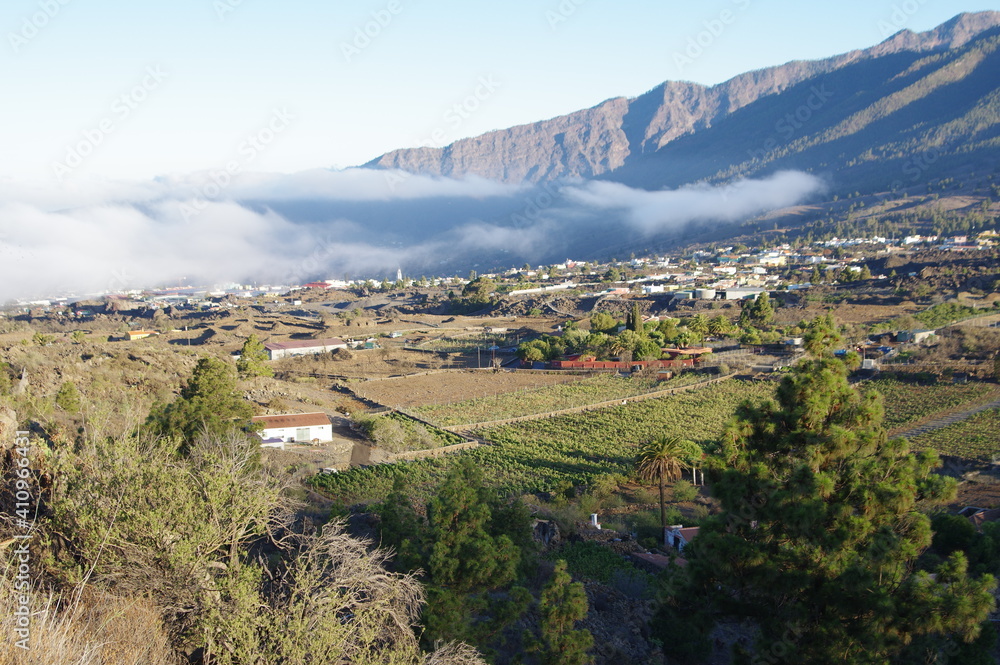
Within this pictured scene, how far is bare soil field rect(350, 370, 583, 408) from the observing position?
119ft

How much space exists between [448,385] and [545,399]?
23.3 ft

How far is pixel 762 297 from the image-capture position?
177 ft

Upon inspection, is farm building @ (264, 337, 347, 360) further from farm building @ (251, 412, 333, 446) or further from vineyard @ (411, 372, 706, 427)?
farm building @ (251, 412, 333, 446)

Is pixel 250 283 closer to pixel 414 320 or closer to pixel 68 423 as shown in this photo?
pixel 414 320

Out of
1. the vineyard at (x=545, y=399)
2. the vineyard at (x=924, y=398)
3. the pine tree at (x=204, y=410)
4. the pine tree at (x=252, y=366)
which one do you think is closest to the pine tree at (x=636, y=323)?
the vineyard at (x=545, y=399)

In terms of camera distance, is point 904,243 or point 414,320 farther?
point 904,243

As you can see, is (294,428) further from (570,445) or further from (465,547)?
(465,547)

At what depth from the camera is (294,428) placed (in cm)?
2480

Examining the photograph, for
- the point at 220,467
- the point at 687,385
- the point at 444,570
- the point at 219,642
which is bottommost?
the point at 687,385

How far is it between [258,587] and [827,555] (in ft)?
18.2

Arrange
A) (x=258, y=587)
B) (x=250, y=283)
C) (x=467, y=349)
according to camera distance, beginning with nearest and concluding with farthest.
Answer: (x=258, y=587) → (x=467, y=349) → (x=250, y=283)

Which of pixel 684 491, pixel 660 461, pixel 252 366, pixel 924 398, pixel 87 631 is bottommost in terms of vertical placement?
pixel 924 398

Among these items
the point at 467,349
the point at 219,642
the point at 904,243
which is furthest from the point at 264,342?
the point at 904,243

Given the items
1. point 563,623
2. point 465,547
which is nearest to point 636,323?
point 465,547
